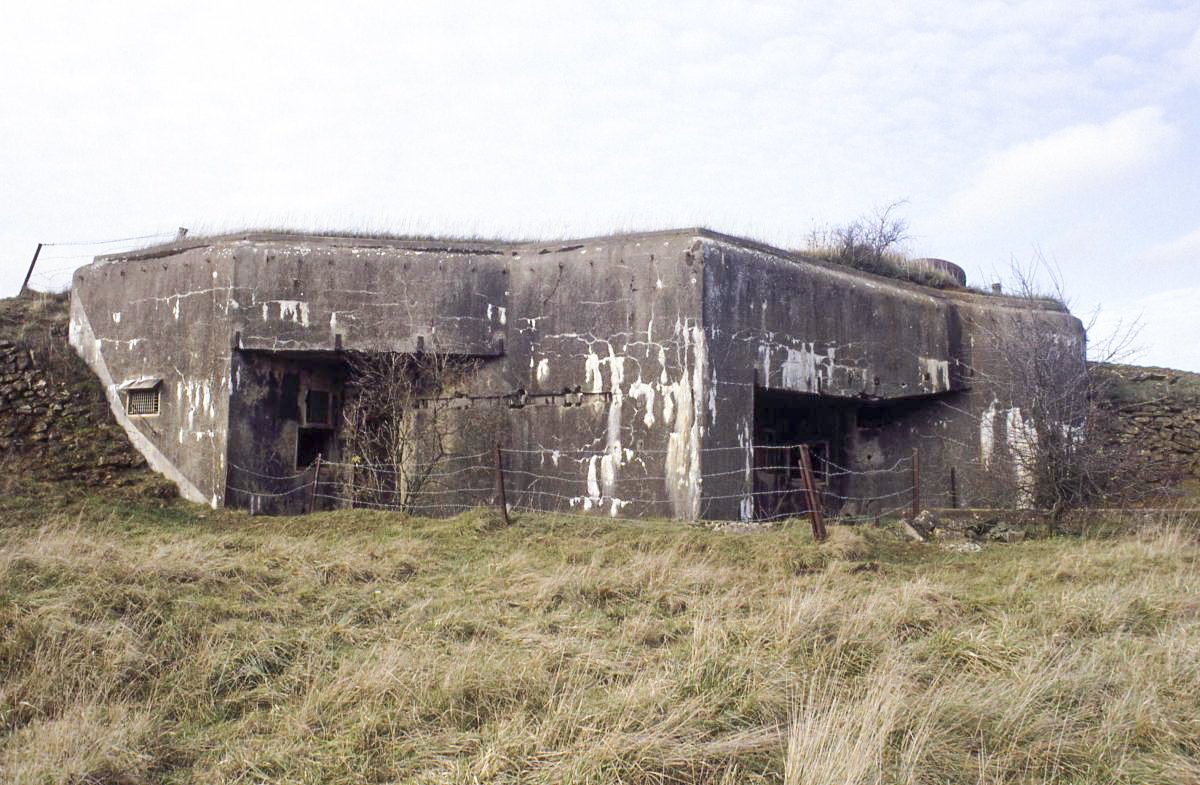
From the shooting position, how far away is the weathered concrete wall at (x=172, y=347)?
11.0 meters

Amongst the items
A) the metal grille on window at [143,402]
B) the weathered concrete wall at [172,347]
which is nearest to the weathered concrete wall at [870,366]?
the weathered concrete wall at [172,347]

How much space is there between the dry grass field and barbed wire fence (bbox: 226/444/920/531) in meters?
2.08

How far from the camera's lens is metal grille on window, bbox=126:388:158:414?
38.1 feet

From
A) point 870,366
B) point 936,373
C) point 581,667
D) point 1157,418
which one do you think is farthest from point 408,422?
point 1157,418

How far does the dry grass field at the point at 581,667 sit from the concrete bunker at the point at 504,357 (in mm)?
2419

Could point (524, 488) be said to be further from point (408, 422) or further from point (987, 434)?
point (987, 434)

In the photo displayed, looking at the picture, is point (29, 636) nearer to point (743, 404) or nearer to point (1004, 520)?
point (743, 404)

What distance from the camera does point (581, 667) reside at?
5.21m

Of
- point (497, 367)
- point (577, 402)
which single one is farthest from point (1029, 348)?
point (497, 367)

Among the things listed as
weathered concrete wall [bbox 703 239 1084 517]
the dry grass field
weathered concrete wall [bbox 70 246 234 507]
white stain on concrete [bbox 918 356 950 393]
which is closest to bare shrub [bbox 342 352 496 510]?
weathered concrete wall [bbox 70 246 234 507]

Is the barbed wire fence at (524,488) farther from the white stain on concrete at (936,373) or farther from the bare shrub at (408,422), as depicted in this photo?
the white stain on concrete at (936,373)

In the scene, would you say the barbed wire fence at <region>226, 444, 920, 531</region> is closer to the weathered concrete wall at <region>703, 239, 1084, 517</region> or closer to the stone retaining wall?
the weathered concrete wall at <region>703, 239, 1084, 517</region>

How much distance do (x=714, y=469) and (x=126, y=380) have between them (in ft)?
22.7

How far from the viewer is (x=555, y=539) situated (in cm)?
895
